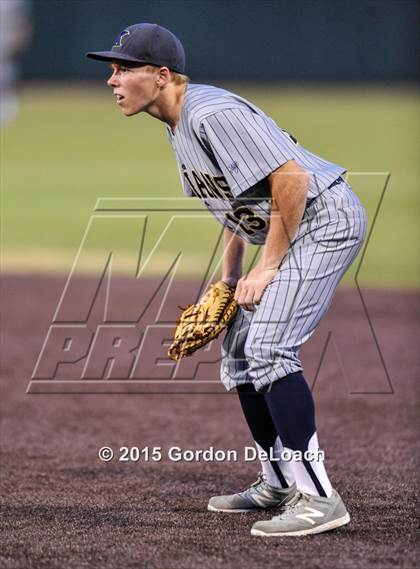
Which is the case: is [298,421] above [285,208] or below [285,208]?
below

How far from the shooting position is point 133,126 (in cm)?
2564

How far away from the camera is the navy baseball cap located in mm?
3516

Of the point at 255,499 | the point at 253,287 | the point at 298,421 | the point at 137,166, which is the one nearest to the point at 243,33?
the point at 137,166

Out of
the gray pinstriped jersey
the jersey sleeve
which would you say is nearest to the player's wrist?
the gray pinstriped jersey

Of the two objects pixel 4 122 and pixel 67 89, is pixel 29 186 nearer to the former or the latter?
pixel 4 122

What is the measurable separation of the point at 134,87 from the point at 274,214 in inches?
24.8

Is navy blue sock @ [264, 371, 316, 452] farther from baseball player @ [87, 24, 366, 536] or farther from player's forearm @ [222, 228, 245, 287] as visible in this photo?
player's forearm @ [222, 228, 245, 287]

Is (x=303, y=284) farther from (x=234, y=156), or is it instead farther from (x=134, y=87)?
(x=134, y=87)

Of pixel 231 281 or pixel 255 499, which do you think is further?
pixel 231 281

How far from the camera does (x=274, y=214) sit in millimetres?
3465

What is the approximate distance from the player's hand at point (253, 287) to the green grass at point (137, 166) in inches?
221

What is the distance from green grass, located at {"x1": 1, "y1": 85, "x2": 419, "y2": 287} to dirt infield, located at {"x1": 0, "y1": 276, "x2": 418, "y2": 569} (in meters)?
3.06

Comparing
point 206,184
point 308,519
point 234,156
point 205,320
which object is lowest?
point 308,519

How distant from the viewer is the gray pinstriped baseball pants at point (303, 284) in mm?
3459
